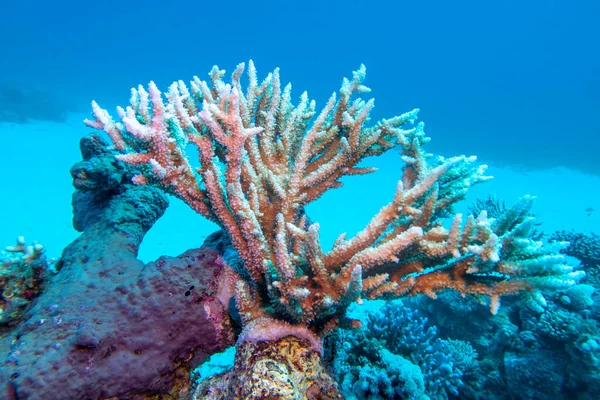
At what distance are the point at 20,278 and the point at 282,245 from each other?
252 centimetres

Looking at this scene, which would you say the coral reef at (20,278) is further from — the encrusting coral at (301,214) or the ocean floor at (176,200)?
the ocean floor at (176,200)

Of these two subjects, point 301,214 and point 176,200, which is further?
point 176,200

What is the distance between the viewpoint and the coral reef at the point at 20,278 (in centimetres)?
261

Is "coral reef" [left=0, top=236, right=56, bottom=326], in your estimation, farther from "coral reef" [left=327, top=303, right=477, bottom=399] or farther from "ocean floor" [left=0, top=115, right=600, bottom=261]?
"ocean floor" [left=0, top=115, right=600, bottom=261]

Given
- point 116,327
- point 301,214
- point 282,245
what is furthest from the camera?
point 301,214

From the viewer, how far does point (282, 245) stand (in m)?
2.24

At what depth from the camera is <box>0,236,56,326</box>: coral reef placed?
2605 mm

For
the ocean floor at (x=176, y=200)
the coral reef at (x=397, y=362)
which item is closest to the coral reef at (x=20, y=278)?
the coral reef at (x=397, y=362)

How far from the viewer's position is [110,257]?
304cm

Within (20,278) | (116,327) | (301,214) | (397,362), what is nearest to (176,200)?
(20,278)

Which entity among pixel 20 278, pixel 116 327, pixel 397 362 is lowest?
pixel 397 362

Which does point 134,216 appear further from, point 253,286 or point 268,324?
point 268,324

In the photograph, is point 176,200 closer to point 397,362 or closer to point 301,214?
point 397,362

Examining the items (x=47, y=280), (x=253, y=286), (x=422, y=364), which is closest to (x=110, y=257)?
(x=47, y=280)
